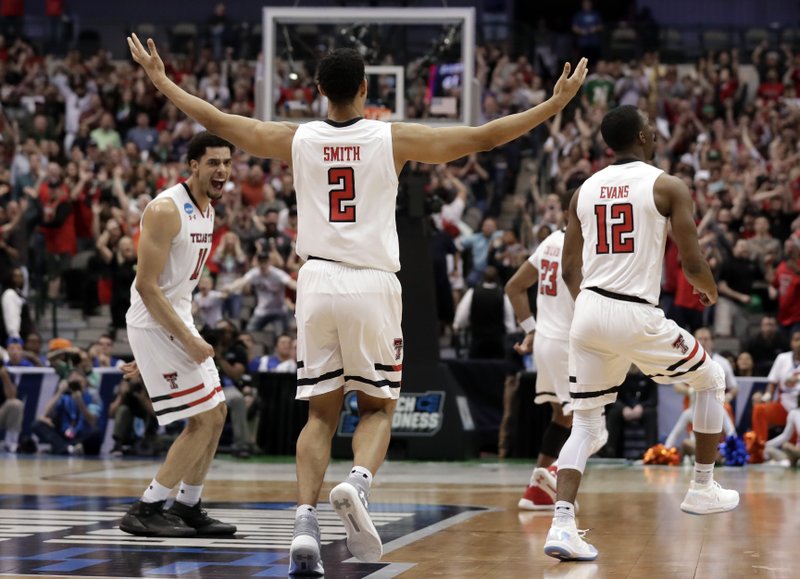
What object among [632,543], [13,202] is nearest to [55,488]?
[632,543]

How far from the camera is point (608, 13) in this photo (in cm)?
3117

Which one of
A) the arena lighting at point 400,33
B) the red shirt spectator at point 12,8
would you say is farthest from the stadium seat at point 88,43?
the arena lighting at point 400,33

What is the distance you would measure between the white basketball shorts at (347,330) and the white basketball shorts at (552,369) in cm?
378

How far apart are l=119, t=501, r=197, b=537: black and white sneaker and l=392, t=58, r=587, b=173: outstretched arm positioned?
287cm

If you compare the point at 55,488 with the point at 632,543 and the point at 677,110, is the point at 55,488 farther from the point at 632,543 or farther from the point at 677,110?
the point at 677,110

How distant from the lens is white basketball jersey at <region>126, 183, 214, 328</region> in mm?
8164

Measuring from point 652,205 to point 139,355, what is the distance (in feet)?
10.7

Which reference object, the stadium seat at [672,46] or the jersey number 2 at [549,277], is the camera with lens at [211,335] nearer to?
the jersey number 2 at [549,277]

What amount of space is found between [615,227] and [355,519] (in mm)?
2354

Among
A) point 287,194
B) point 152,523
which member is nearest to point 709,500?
point 152,523

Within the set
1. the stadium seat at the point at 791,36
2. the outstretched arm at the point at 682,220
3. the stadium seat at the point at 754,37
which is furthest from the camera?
the stadium seat at the point at 754,37

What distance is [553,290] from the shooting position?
33.8 ft

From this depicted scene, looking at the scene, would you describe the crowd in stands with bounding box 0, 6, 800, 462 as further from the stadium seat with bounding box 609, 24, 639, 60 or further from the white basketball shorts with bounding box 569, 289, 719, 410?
the white basketball shorts with bounding box 569, 289, 719, 410

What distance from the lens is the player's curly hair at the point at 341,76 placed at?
6.58 metres
